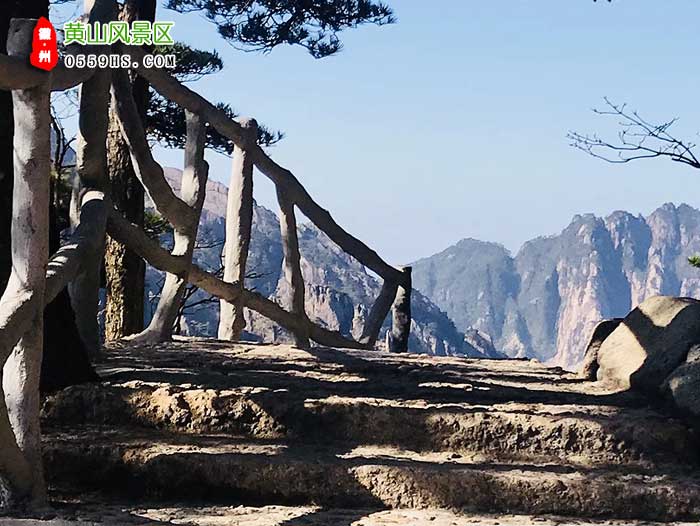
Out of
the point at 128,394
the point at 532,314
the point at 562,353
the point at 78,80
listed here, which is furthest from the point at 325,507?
the point at 532,314

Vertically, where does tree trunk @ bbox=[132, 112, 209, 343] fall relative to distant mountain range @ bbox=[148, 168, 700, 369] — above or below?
below

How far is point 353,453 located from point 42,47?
4.82 ft

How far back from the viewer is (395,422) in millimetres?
3207

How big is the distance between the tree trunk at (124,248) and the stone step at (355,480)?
3690 mm

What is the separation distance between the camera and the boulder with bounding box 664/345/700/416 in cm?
326

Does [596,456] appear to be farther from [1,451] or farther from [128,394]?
[1,451]

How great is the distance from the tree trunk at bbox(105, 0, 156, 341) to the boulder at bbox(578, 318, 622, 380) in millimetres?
3197

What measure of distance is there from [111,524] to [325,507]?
69 cm

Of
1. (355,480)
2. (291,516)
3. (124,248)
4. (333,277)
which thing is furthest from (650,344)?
(333,277)

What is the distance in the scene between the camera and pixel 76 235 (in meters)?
3.18

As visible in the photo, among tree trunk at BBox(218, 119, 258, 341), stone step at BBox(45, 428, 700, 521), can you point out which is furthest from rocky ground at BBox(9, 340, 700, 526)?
tree trunk at BBox(218, 119, 258, 341)

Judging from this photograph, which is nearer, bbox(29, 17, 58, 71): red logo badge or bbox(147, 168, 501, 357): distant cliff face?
bbox(29, 17, 58, 71): red logo badge

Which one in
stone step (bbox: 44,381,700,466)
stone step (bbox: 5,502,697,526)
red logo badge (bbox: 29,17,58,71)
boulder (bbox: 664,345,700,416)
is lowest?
stone step (bbox: 5,502,697,526)

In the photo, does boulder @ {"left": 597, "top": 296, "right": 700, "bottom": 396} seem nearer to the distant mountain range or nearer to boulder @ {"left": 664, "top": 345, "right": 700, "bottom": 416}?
boulder @ {"left": 664, "top": 345, "right": 700, "bottom": 416}
